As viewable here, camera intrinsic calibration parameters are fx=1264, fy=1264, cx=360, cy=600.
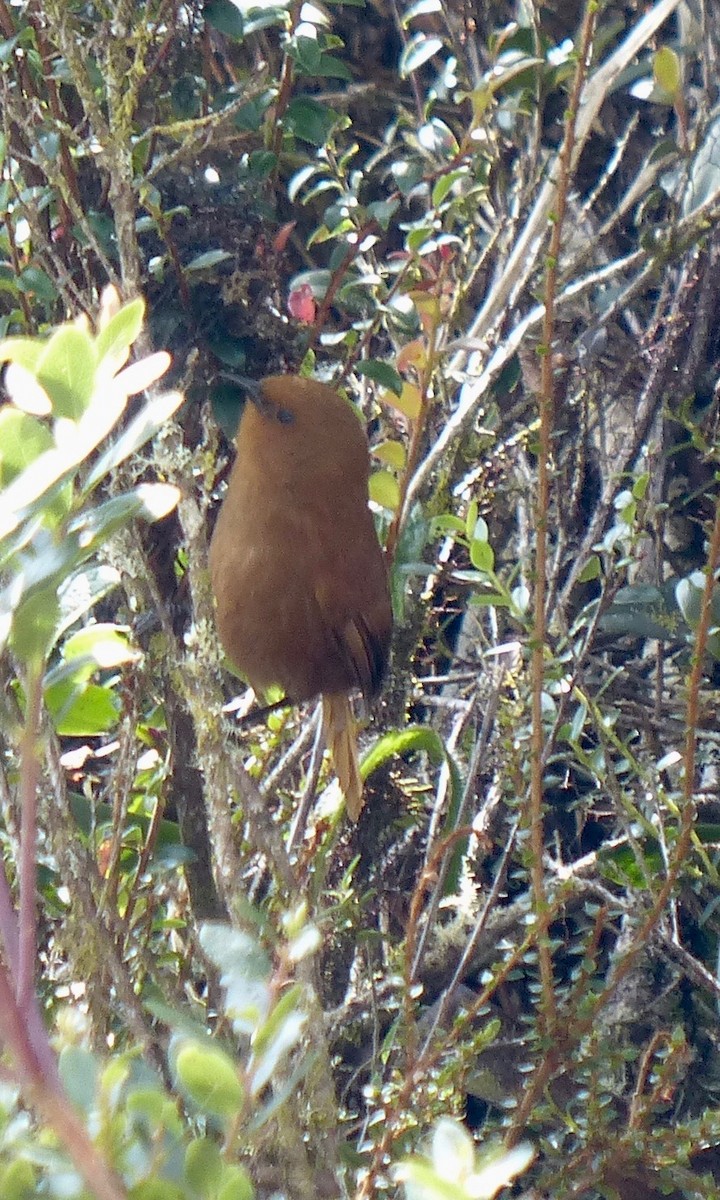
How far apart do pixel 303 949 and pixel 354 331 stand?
135cm

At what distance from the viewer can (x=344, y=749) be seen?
5.40 feet

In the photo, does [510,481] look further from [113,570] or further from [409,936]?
[409,936]

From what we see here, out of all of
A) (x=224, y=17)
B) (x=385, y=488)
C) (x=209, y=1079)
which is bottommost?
(x=385, y=488)

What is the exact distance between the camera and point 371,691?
1899mm

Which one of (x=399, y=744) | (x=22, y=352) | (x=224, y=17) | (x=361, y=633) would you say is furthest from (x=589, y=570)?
(x=22, y=352)

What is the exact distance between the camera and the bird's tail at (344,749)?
5.19 feet

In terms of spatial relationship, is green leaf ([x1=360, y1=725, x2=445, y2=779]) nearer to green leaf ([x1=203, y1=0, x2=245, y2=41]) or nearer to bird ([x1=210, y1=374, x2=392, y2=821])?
bird ([x1=210, y1=374, x2=392, y2=821])

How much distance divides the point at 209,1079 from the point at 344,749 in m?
1.16

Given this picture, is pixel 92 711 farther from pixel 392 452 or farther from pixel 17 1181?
pixel 17 1181

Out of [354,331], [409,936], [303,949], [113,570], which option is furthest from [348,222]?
[303,949]

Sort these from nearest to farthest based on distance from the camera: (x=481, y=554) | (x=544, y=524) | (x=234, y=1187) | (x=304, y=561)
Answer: (x=234, y=1187) < (x=544, y=524) < (x=481, y=554) < (x=304, y=561)

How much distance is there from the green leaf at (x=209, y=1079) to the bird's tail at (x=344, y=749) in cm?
105

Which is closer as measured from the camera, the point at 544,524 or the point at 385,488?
the point at 544,524

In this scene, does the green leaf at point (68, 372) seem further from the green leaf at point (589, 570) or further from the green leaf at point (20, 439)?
the green leaf at point (589, 570)
